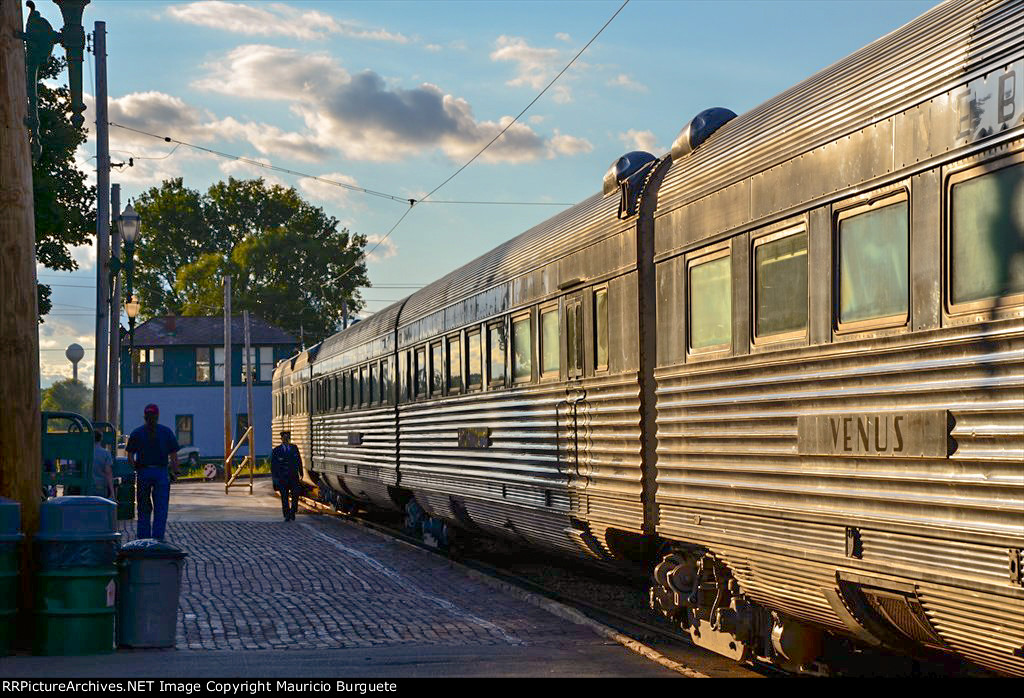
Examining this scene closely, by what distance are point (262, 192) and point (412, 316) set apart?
6868cm

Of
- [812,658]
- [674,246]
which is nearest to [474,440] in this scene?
[674,246]

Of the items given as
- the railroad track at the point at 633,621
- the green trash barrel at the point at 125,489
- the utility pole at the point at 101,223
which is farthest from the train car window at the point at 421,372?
the utility pole at the point at 101,223

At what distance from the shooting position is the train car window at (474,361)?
Answer: 50.0 ft

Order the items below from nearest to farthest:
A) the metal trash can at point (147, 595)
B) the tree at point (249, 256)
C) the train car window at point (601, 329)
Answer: the metal trash can at point (147, 595), the train car window at point (601, 329), the tree at point (249, 256)

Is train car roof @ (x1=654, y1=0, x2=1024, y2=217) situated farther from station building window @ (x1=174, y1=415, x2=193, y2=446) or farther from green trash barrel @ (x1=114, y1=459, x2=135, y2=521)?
station building window @ (x1=174, y1=415, x2=193, y2=446)

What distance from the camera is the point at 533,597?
1302cm

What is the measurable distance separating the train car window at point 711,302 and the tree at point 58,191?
1814 centimetres

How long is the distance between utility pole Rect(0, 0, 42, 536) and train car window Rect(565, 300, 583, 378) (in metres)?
4.08

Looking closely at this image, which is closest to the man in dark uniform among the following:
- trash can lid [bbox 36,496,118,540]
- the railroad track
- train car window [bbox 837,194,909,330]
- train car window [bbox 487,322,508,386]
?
the railroad track

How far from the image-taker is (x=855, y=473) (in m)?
7.21

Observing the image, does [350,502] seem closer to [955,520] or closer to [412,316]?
[412,316]

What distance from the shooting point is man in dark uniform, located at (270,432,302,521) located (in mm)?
26391

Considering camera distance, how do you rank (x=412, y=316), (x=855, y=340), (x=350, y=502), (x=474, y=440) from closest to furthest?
1. (x=855, y=340)
2. (x=474, y=440)
3. (x=412, y=316)
4. (x=350, y=502)

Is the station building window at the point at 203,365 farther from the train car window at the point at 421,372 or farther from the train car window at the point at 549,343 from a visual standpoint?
the train car window at the point at 549,343
